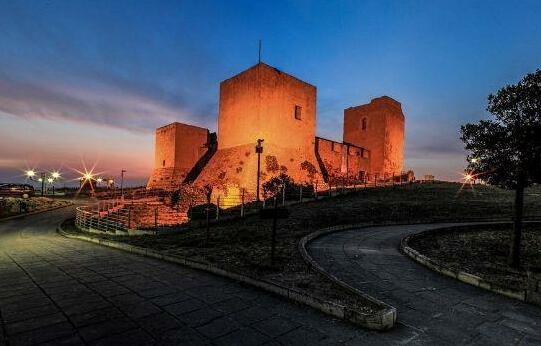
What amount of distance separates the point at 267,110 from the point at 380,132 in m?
18.8

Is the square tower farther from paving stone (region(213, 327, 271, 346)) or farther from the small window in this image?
paving stone (region(213, 327, 271, 346))

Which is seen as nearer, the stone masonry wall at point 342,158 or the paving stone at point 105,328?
the paving stone at point 105,328

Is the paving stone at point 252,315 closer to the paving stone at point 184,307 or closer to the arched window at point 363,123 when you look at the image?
the paving stone at point 184,307

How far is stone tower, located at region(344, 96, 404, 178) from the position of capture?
36513mm

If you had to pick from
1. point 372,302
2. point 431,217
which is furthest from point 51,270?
point 431,217

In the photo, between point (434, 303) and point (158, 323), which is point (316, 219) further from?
point (158, 323)

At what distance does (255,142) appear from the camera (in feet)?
76.0

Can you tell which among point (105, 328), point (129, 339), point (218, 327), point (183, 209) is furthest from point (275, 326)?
point (183, 209)

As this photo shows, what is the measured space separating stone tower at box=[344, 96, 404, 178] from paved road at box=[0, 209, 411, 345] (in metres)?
34.0

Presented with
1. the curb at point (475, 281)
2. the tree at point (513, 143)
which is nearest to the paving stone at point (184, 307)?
the curb at point (475, 281)

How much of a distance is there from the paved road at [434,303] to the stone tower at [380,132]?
103ft

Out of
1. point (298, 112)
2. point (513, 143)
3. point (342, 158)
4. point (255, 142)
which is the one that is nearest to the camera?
point (513, 143)

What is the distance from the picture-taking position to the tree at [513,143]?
19.4 feet

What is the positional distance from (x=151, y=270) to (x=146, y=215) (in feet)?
46.0
